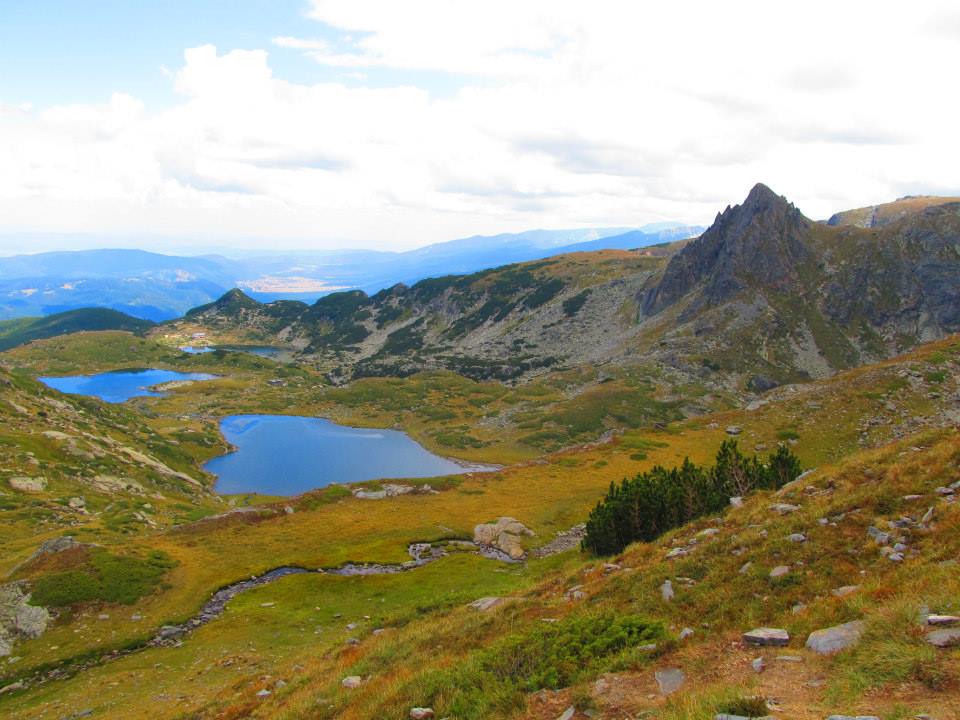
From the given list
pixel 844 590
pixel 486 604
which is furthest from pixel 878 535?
pixel 486 604

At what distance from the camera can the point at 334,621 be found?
42031 mm

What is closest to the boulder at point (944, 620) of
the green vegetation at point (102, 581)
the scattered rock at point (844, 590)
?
the scattered rock at point (844, 590)

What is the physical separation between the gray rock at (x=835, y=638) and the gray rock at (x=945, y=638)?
61.6 inches

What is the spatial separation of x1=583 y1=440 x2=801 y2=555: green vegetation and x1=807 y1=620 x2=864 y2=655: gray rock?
23460 millimetres

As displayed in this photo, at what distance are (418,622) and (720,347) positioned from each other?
156m

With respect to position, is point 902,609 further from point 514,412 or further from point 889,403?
point 514,412

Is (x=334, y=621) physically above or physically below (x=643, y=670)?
below

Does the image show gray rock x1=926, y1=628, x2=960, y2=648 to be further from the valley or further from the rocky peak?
the rocky peak

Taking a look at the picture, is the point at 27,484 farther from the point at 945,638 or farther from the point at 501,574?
the point at 945,638

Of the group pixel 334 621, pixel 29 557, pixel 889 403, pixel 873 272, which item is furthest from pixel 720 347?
pixel 29 557

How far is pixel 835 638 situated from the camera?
13.3m

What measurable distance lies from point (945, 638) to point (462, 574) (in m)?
44.1

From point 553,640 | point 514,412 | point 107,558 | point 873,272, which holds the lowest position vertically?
point 514,412

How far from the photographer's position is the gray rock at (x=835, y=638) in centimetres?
1299
